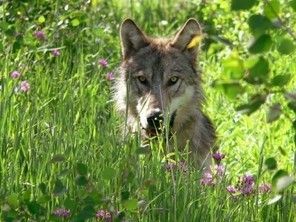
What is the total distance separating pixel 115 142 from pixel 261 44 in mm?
2336

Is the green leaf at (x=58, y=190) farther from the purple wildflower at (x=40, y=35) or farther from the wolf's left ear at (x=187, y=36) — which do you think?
the wolf's left ear at (x=187, y=36)

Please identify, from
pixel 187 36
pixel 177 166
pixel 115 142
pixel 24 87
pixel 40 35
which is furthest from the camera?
pixel 187 36

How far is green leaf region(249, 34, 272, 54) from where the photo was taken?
3086 millimetres

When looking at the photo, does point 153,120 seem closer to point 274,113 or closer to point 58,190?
point 58,190

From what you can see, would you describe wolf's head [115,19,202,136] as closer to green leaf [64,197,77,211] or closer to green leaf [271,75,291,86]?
green leaf [64,197,77,211]

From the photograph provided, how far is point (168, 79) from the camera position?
803 centimetres

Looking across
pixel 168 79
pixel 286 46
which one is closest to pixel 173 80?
pixel 168 79

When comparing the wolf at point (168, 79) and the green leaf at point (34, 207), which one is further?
the wolf at point (168, 79)

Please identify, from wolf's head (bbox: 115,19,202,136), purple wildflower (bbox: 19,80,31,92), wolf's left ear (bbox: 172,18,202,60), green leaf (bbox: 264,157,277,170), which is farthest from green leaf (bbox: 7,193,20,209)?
wolf's left ear (bbox: 172,18,202,60)

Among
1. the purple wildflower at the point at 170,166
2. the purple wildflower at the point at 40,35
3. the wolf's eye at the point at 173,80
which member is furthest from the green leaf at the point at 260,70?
the wolf's eye at the point at 173,80

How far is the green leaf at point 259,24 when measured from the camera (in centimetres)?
309

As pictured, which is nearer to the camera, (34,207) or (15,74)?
(34,207)

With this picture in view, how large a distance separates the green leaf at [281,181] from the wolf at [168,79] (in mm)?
4320

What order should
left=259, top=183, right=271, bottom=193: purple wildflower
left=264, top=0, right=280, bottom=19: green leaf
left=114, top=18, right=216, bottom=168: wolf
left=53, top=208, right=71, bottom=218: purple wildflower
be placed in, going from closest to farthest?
1. left=264, top=0, right=280, bottom=19: green leaf
2. left=53, top=208, right=71, bottom=218: purple wildflower
3. left=259, top=183, right=271, bottom=193: purple wildflower
4. left=114, top=18, right=216, bottom=168: wolf
